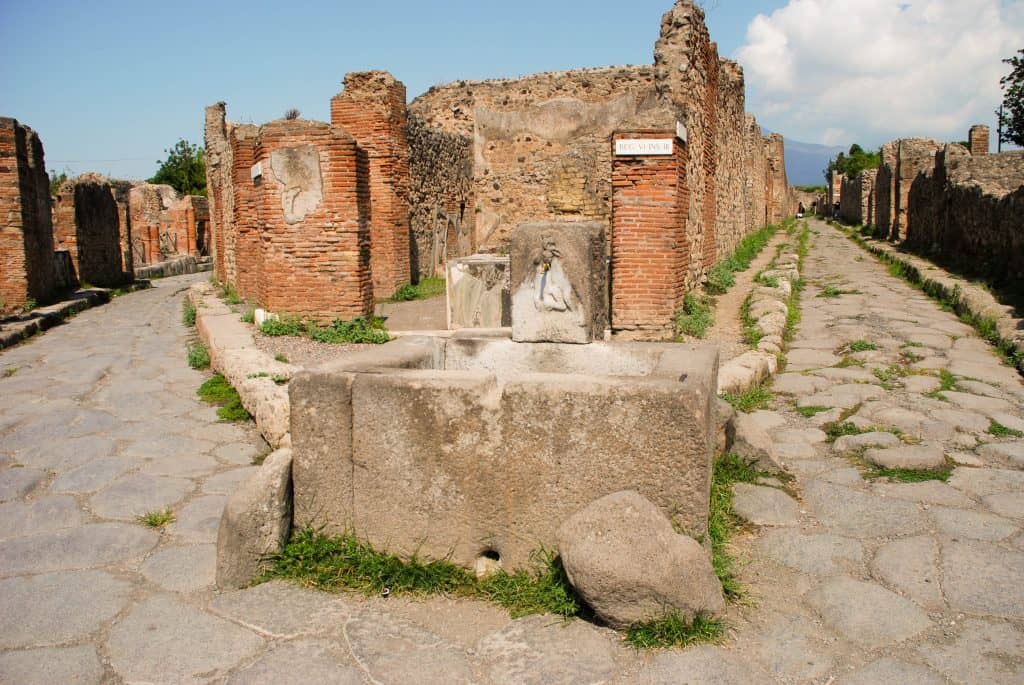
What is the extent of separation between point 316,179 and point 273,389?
317cm

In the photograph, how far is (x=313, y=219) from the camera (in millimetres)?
8055

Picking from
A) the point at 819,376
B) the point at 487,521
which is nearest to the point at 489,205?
the point at 819,376

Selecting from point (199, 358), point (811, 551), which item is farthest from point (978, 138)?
point (811, 551)

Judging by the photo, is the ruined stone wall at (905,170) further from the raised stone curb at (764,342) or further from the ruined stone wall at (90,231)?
the ruined stone wall at (90,231)

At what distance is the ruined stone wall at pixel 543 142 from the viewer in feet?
50.5

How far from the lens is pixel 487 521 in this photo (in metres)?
2.99

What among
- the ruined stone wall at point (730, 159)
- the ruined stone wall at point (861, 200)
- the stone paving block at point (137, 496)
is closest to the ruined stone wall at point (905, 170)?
the ruined stone wall at point (730, 159)

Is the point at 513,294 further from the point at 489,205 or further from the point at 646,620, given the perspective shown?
the point at 489,205

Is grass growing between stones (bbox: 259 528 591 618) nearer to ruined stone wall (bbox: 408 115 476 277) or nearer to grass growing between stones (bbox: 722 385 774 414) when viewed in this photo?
grass growing between stones (bbox: 722 385 774 414)

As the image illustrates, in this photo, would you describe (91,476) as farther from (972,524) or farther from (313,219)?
(972,524)

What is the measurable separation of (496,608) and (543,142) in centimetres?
1390

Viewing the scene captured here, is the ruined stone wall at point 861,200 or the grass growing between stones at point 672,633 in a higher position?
the ruined stone wall at point 861,200

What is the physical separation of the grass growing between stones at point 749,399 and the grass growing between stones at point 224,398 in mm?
3552

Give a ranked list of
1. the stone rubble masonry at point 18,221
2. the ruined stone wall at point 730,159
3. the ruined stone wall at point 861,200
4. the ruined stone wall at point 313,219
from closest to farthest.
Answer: the ruined stone wall at point 313,219 < the stone rubble masonry at point 18,221 < the ruined stone wall at point 730,159 < the ruined stone wall at point 861,200
